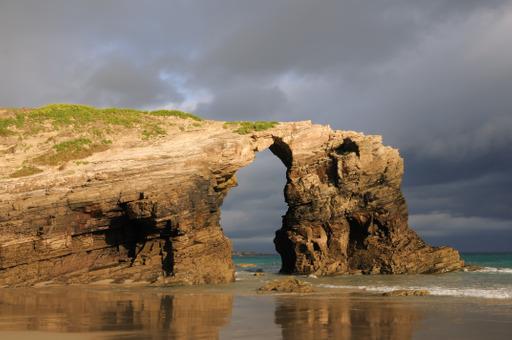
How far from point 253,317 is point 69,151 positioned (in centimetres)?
2635

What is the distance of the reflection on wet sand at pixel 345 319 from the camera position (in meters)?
13.4

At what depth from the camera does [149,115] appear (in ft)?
153

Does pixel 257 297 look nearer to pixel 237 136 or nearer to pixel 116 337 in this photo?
pixel 116 337

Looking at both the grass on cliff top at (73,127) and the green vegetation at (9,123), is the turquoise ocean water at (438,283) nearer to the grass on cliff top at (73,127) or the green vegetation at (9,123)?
the grass on cliff top at (73,127)

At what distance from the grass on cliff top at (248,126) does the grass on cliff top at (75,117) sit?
3.97 m

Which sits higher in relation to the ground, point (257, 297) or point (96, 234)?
point (96, 234)

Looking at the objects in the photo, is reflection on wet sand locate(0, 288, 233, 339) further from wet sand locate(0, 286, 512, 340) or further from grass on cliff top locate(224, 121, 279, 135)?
grass on cliff top locate(224, 121, 279, 135)

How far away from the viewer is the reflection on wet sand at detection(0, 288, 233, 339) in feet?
46.4

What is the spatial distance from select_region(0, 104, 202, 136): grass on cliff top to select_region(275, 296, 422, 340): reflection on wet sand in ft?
86.9

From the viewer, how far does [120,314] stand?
17688mm

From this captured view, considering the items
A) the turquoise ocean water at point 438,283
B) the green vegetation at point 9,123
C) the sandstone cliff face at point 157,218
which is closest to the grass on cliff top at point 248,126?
the sandstone cliff face at point 157,218

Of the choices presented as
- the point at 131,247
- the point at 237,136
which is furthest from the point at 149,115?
the point at 131,247

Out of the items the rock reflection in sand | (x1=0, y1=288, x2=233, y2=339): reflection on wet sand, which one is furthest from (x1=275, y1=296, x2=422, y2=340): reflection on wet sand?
(x1=0, y1=288, x2=233, y2=339): reflection on wet sand

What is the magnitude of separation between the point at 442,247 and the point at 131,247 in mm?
26564
